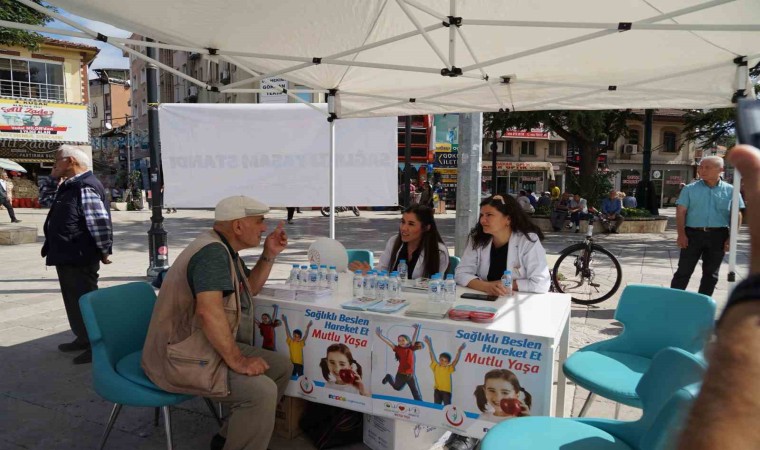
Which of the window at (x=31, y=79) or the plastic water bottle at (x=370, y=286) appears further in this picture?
the window at (x=31, y=79)

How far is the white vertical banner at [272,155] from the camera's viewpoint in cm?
629

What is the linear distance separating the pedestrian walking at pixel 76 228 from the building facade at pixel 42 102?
2684 centimetres

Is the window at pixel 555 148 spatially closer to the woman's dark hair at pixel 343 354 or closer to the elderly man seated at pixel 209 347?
the woman's dark hair at pixel 343 354

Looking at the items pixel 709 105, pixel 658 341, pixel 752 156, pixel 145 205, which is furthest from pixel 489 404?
pixel 145 205

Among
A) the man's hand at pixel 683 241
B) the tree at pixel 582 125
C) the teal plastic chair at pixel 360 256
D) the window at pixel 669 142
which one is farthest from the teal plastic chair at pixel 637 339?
the window at pixel 669 142

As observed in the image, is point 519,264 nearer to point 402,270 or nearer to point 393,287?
point 402,270

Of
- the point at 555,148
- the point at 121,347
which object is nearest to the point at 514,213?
the point at 121,347

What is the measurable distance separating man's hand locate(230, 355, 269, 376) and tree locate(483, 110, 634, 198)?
1513 centimetres

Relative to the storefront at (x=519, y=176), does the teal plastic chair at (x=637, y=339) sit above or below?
below

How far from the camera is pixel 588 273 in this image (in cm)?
674

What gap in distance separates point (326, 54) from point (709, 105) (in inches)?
148

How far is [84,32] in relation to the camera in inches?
138

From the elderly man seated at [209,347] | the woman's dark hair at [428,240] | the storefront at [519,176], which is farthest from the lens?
the storefront at [519,176]

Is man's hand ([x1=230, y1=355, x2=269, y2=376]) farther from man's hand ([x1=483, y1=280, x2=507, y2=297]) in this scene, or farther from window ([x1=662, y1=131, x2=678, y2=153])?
window ([x1=662, y1=131, x2=678, y2=153])
